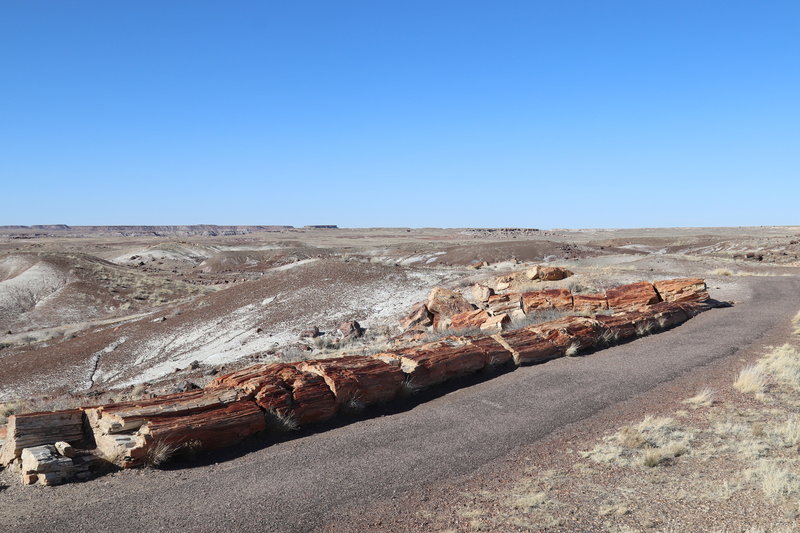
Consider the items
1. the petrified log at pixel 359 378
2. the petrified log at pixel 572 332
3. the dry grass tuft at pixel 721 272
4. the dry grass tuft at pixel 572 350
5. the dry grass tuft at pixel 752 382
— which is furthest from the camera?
the dry grass tuft at pixel 721 272

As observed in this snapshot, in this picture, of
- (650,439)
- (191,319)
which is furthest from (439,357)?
(191,319)

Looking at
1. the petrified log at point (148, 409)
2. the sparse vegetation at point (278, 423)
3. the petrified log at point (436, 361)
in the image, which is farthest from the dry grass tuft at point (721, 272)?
the petrified log at point (148, 409)

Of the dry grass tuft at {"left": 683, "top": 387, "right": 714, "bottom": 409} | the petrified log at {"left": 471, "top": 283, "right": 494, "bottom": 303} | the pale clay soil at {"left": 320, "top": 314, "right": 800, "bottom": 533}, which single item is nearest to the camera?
the pale clay soil at {"left": 320, "top": 314, "right": 800, "bottom": 533}

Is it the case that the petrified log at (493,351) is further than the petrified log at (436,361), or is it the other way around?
the petrified log at (493,351)

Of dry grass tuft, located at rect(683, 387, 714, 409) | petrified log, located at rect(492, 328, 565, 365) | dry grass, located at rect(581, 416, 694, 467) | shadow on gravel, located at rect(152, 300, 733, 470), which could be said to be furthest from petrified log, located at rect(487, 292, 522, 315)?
dry grass, located at rect(581, 416, 694, 467)

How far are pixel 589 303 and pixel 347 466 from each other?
43.5 ft

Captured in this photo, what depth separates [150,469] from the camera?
24.9 ft

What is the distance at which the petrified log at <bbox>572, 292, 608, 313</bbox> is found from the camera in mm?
18531

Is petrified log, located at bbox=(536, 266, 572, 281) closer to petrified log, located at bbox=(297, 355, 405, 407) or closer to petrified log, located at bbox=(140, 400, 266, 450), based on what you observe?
petrified log, located at bbox=(297, 355, 405, 407)

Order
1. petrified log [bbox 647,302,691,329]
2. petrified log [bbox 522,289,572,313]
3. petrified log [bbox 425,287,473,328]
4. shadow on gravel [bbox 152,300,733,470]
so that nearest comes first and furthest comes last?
shadow on gravel [bbox 152,300,733,470] → petrified log [bbox 647,302,691,329] → petrified log [bbox 522,289,572,313] → petrified log [bbox 425,287,473,328]

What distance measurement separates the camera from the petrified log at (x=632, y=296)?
1892 centimetres

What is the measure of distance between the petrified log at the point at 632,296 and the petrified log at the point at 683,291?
0.56m

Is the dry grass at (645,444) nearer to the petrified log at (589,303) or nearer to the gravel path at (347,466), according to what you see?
the gravel path at (347,466)

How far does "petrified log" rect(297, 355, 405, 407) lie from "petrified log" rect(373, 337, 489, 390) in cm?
43
